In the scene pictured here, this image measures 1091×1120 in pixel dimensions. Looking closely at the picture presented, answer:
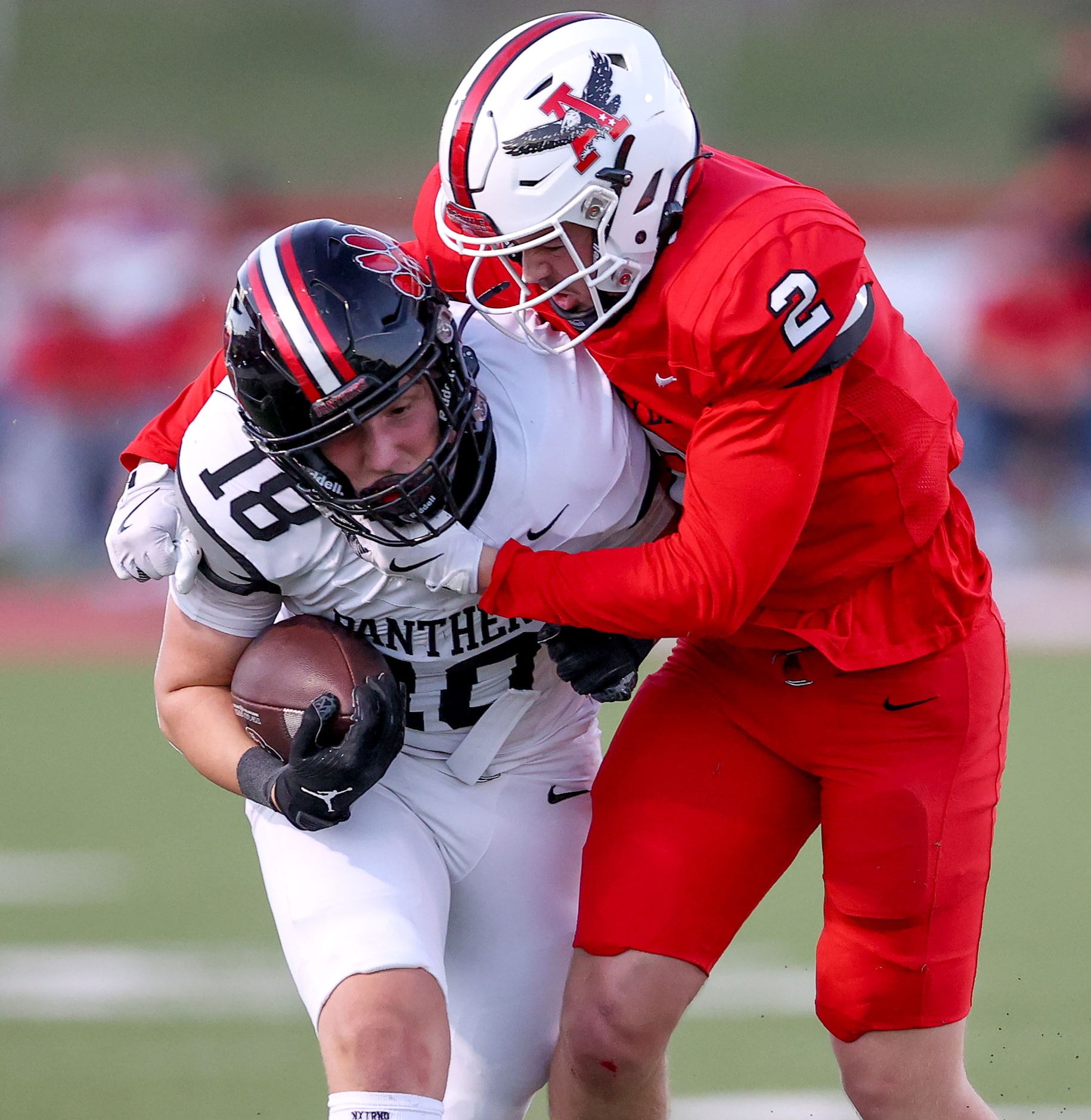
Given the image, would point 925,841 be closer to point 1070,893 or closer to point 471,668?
point 471,668

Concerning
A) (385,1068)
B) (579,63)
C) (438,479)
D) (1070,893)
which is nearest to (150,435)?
(438,479)

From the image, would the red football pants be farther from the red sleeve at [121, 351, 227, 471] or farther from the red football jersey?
the red sleeve at [121, 351, 227, 471]

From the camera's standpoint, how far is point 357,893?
8.34 feet

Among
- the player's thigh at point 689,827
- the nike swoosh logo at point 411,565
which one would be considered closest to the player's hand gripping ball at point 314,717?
the nike swoosh logo at point 411,565

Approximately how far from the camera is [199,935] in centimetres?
454

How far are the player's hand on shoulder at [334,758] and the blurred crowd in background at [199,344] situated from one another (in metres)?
6.94

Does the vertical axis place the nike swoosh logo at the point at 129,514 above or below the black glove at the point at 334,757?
above

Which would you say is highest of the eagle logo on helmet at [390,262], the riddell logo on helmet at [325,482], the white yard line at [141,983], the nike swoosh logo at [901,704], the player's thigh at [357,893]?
the eagle logo on helmet at [390,262]

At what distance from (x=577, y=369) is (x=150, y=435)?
809 mm

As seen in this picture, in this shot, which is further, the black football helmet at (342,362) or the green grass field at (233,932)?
the green grass field at (233,932)

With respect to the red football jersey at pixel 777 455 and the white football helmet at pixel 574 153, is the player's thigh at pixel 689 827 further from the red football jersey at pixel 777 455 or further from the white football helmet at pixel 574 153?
the white football helmet at pixel 574 153

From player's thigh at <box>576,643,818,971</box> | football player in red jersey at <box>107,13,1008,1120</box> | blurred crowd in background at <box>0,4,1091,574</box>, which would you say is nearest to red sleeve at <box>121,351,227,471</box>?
football player in red jersey at <box>107,13,1008,1120</box>

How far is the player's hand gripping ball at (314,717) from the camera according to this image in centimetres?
253

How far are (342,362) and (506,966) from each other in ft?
3.58
